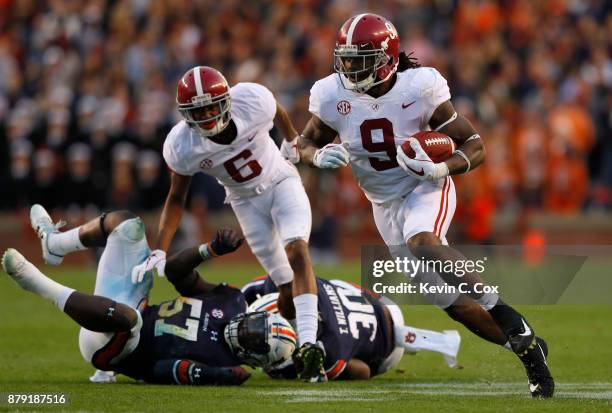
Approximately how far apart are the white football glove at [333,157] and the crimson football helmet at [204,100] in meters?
0.76

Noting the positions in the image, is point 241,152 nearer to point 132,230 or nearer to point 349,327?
point 132,230

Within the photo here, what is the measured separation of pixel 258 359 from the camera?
6.44 meters

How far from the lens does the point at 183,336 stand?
651cm

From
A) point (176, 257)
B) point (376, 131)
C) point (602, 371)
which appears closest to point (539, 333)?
point (602, 371)

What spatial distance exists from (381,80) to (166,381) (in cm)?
192

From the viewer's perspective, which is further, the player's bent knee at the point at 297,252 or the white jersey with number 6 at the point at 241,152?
the white jersey with number 6 at the point at 241,152

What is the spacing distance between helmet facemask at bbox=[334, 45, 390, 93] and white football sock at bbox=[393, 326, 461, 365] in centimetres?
151

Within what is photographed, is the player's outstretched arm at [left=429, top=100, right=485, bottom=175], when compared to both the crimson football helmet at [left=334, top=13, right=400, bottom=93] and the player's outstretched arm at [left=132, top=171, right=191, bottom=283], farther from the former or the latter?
the player's outstretched arm at [left=132, top=171, right=191, bottom=283]

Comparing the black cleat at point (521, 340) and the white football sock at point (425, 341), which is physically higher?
the black cleat at point (521, 340)

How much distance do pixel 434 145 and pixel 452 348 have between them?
155 cm

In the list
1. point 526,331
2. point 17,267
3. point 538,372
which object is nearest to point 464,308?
point 526,331

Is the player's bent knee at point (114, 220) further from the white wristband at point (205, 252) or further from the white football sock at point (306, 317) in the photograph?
the white football sock at point (306, 317)

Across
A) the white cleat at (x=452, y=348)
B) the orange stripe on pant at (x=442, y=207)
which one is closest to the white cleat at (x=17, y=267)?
the orange stripe on pant at (x=442, y=207)

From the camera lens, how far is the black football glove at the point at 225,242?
6503 mm
